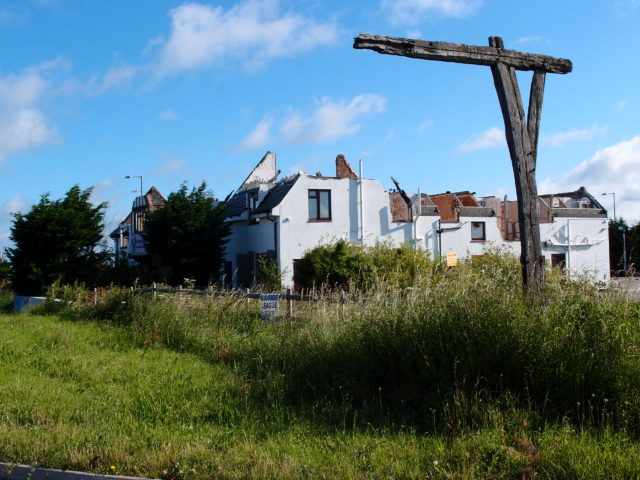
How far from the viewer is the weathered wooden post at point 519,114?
7570mm

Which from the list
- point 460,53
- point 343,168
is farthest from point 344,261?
point 460,53

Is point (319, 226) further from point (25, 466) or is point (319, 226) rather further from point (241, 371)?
point (25, 466)

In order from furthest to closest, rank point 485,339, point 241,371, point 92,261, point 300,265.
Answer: point 300,265 < point 92,261 < point 241,371 < point 485,339

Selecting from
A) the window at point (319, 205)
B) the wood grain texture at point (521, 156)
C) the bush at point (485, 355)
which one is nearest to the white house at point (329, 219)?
the window at point (319, 205)

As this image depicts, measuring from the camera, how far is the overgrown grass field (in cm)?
507

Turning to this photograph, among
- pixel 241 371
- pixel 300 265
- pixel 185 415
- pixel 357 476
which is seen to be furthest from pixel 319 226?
pixel 357 476

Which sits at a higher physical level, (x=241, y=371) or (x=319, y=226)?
(x=319, y=226)

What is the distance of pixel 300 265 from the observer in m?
29.6

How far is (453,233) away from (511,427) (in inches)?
1333

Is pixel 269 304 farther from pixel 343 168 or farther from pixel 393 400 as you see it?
pixel 343 168

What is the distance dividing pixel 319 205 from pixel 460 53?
24.5 m

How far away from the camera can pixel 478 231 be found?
41.2m

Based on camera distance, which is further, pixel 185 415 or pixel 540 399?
pixel 185 415

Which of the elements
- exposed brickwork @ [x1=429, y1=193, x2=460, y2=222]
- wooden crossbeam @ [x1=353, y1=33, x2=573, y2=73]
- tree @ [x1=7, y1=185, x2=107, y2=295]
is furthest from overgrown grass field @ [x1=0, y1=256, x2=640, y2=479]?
exposed brickwork @ [x1=429, y1=193, x2=460, y2=222]
